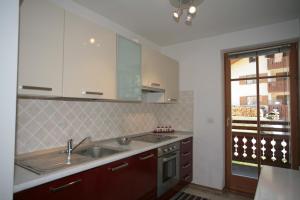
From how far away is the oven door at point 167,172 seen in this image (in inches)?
90.4

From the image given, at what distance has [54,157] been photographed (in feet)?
5.26

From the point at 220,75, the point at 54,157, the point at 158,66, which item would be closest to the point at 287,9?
the point at 220,75

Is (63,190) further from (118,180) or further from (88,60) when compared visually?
(88,60)

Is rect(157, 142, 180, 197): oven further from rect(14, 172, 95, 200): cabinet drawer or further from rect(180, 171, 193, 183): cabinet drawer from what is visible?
rect(14, 172, 95, 200): cabinet drawer

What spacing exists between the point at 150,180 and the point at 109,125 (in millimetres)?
872

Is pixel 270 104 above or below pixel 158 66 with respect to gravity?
below

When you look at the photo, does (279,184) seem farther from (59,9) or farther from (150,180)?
(59,9)

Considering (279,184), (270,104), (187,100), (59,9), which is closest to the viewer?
(279,184)

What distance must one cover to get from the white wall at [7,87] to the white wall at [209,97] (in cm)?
266

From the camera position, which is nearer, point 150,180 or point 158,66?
point 150,180

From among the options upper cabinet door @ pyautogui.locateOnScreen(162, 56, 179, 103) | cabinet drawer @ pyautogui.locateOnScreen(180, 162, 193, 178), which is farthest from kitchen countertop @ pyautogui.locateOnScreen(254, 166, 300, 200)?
upper cabinet door @ pyautogui.locateOnScreen(162, 56, 179, 103)

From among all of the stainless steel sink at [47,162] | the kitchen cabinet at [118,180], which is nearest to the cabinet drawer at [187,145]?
the kitchen cabinet at [118,180]

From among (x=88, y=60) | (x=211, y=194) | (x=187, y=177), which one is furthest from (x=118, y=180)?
(x=211, y=194)

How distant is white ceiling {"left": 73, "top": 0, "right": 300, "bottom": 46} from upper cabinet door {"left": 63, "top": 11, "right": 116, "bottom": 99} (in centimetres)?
47
